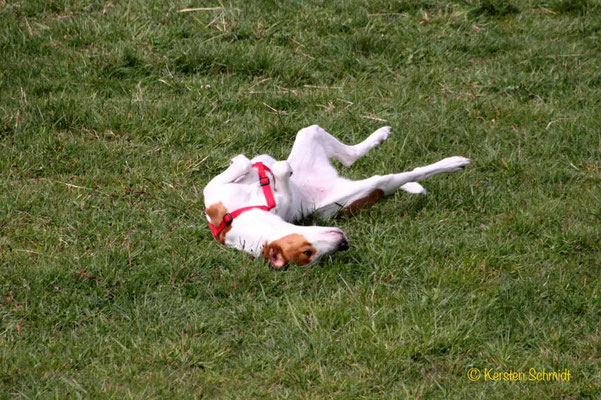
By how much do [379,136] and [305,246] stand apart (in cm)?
164

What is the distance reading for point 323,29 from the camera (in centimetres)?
776

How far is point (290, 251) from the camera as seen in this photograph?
15.8ft

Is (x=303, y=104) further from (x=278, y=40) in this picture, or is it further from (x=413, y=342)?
(x=413, y=342)

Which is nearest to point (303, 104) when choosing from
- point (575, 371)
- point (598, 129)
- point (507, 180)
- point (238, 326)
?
point (507, 180)

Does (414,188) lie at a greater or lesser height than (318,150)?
lesser

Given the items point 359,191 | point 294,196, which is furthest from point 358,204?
point 294,196

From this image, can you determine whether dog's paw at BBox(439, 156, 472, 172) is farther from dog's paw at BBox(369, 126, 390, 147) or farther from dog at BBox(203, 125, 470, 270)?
dog's paw at BBox(369, 126, 390, 147)

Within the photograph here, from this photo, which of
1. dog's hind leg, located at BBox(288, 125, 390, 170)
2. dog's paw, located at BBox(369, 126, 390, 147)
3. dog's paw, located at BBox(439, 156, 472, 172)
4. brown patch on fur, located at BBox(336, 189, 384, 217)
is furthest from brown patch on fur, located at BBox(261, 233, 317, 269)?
dog's paw, located at BBox(369, 126, 390, 147)

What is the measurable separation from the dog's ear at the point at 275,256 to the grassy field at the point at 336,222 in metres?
0.08

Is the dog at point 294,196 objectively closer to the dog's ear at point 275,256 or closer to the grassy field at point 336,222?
the dog's ear at point 275,256

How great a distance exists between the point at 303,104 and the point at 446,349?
304 cm

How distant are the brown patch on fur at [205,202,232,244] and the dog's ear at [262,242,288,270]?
1.08ft

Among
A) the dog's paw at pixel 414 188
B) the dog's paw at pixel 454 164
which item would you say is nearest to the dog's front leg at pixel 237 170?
the dog's paw at pixel 414 188

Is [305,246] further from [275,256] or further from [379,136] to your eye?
[379,136]
